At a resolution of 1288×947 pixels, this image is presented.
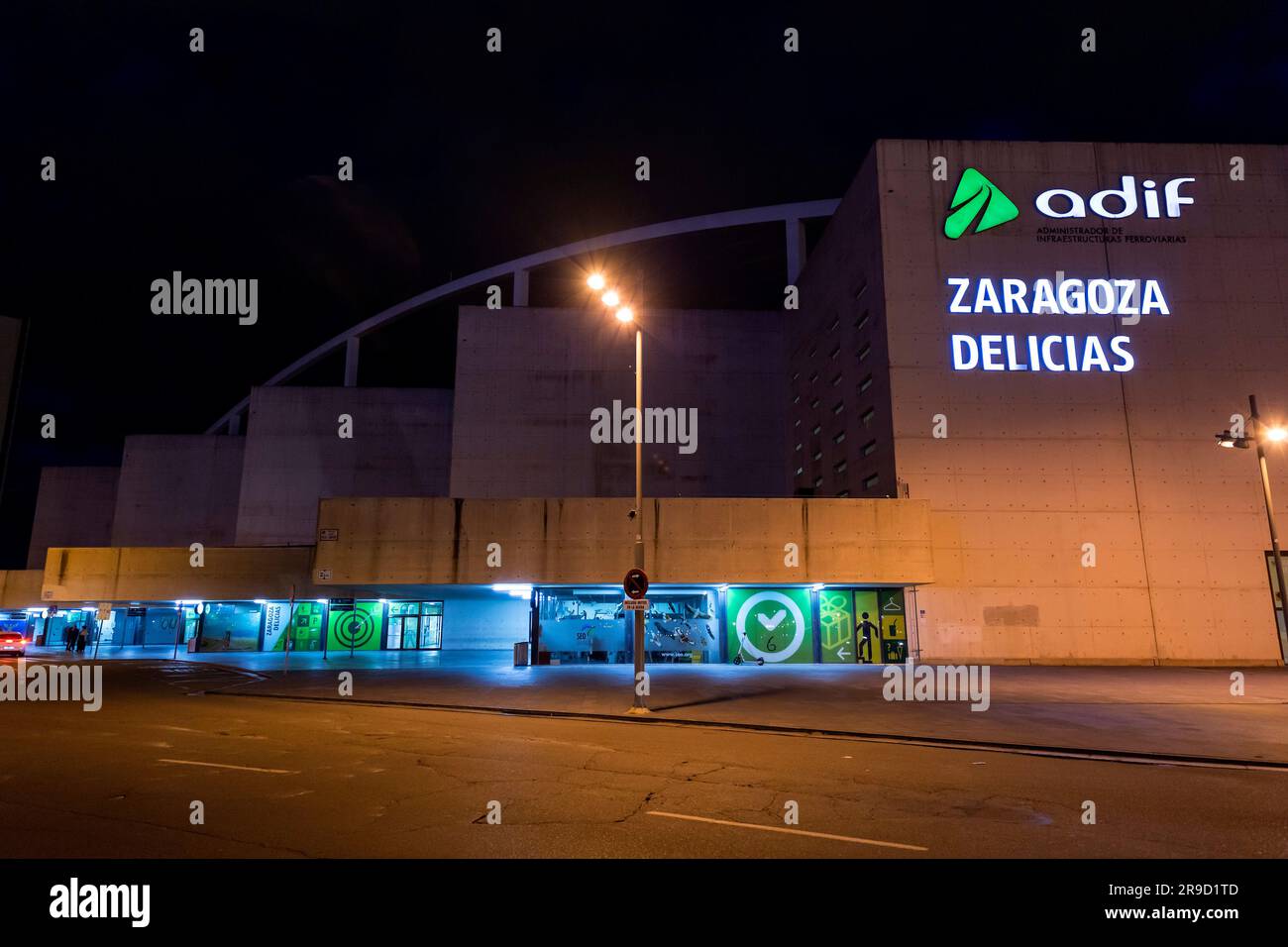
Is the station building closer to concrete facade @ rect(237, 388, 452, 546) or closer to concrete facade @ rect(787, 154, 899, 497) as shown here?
concrete facade @ rect(787, 154, 899, 497)

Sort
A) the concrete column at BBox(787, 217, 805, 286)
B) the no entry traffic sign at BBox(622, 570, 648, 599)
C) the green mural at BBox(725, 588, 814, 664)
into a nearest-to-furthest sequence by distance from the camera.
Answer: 1. the no entry traffic sign at BBox(622, 570, 648, 599)
2. the green mural at BBox(725, 588, 814, 664)
3. the concrete column at BBox(787, 217, 805, 286)

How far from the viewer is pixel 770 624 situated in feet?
95.3

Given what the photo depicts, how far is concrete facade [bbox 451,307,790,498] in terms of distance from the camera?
4147 cm

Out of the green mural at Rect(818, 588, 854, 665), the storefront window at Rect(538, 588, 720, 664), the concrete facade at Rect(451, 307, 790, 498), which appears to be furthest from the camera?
the concrete facade at Rect(451, 307, 790, 498)

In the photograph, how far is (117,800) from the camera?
729 centimetres

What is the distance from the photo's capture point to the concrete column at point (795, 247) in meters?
41.2

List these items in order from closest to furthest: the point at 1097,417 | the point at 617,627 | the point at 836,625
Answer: the point at 1097,417 → the point at 836,625 → the point at 617,627

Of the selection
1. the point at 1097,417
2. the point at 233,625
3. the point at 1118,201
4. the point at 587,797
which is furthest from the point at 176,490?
the point at 1118,201

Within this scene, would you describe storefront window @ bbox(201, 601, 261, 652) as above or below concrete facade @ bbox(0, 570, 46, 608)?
below

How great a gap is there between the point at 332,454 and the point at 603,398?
844 inches

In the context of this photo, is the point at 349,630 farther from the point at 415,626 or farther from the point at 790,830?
the point at 790,830

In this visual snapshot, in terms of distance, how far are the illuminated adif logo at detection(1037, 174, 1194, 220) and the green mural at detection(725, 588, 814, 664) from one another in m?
19.6

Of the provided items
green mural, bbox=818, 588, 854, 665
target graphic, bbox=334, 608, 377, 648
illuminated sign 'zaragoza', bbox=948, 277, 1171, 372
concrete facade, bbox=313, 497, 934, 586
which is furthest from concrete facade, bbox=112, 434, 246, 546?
illuminated sign 'zaragoza', bbox=948, 277, 1171, 372
